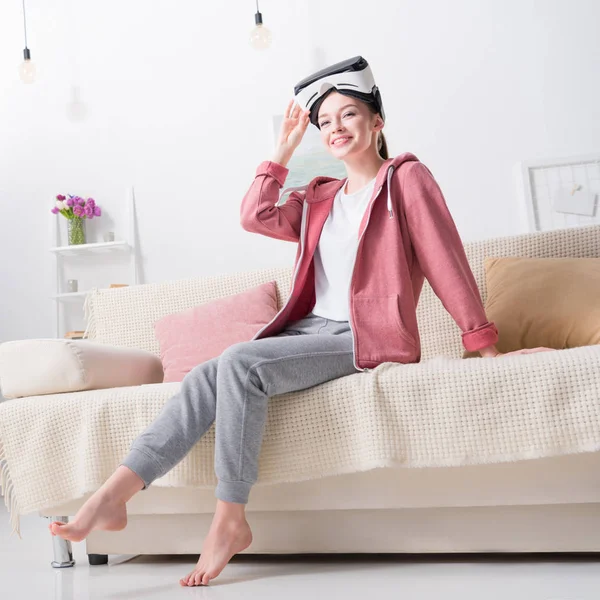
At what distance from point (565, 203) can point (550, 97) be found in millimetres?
461

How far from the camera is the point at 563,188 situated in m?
3.09

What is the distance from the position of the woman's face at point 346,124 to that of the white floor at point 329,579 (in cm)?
91

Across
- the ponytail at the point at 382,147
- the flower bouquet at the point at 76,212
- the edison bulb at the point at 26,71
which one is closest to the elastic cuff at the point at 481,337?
the ponytail at the point at 382,147

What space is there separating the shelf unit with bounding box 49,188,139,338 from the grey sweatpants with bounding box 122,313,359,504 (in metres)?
2.04

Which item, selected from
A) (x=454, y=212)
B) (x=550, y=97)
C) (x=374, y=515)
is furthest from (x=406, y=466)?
(x=550, y=97)

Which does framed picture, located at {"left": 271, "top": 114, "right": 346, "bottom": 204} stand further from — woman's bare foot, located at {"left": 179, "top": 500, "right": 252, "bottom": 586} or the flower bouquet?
woman's bare foot, located at {"left": 179, "top": 500, "right": 252, "bottom": 586}

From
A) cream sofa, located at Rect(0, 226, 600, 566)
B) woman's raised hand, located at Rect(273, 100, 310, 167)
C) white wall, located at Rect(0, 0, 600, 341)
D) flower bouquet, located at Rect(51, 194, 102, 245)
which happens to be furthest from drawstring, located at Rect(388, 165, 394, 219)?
flower bouquet, located at Rect(51, 194, 102, 245)

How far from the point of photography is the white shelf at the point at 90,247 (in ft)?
10.9

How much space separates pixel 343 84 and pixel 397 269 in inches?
18.6

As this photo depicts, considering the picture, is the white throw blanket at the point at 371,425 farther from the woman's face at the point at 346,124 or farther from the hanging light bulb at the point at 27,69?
the hanging light bulb at the point at 27,69

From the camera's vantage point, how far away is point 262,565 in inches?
60.4

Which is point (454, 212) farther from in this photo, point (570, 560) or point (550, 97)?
point (570, 560)

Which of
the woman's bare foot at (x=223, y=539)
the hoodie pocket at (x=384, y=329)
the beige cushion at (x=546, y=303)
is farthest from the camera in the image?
the beige cushion at (x=546, y=303)

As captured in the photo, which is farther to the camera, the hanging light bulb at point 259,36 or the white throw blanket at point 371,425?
the hanging light bulb at point 259,36
